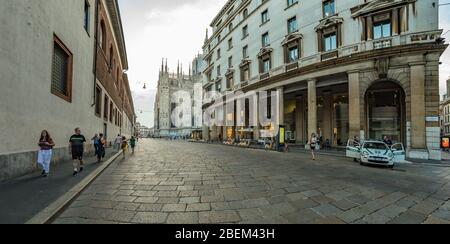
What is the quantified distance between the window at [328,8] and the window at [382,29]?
395 centimetres

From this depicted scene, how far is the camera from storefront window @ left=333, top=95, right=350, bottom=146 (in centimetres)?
2056

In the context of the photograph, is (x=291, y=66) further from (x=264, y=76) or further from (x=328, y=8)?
(x=328, y=8)

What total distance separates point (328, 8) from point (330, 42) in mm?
3192

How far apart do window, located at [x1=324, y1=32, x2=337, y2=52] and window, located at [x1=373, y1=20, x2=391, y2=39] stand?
286 centimetres

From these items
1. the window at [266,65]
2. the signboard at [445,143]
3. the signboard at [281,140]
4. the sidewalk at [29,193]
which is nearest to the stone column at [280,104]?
the signboard at [281,140]

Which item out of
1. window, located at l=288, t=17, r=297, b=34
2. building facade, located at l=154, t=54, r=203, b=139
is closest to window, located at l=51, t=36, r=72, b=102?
window, located at l=288, t=17, r=297, b=34

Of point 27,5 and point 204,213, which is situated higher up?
point 27,5

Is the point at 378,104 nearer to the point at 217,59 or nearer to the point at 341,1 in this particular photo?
the point at 341,1

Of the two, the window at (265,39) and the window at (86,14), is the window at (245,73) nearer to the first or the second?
the window at (265,39)
